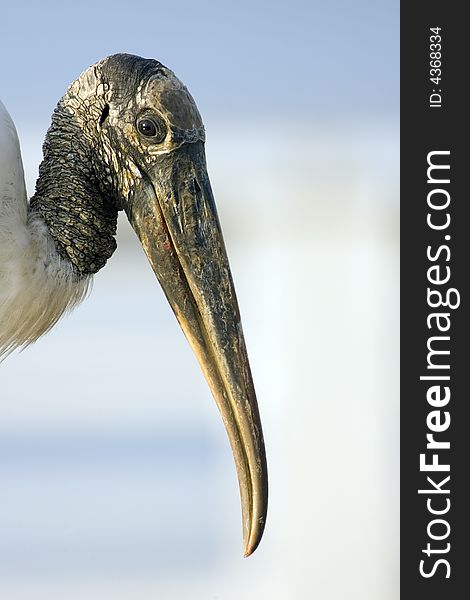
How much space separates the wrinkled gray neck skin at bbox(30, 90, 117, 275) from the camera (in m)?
2.90

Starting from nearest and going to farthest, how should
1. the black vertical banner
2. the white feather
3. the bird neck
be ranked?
the white feather < the bird neck < the black vertical banner

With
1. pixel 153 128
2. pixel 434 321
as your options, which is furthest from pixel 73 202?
pixel 434 321

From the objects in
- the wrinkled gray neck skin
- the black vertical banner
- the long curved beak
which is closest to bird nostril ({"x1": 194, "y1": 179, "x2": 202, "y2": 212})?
the long curved beak

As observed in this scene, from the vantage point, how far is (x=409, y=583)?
15.6 ft

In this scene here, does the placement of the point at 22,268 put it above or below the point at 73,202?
below

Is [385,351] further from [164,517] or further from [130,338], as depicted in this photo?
[130,338]

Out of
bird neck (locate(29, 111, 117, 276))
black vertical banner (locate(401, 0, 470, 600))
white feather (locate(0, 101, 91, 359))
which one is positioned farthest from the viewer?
black vertical banner (locate(401, 0, 470, 600))

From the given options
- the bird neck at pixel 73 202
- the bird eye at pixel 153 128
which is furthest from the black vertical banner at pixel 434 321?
the bird eye at pixel 153 128

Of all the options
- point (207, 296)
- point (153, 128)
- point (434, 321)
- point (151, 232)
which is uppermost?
Result: point (434, 321)

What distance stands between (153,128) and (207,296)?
14.9 inches

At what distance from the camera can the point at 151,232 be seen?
9.34ft

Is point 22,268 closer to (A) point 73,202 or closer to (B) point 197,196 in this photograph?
(A) point 73,202

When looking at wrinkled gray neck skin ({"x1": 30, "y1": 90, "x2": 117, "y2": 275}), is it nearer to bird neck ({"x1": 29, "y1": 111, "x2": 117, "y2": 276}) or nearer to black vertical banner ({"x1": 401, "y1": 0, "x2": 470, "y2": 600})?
bird neck ({"x1": 29, "y1": 111, "x2": 117, "y2": 276})

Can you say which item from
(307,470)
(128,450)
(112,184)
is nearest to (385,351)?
(307,470)
